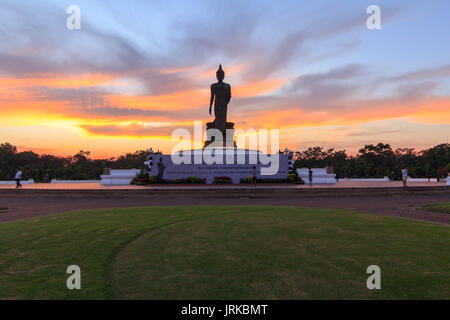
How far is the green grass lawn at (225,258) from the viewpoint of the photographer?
441cm

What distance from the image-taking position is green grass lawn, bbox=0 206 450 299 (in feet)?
14.5

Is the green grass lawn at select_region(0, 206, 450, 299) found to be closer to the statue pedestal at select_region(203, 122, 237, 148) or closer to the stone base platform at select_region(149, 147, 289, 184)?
the stone base platform at select_region(149, 147, 289, 184)

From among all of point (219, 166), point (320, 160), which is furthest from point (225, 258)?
point (320, 160)

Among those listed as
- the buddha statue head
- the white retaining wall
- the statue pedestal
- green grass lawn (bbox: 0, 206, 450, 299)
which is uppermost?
the buddha statue head

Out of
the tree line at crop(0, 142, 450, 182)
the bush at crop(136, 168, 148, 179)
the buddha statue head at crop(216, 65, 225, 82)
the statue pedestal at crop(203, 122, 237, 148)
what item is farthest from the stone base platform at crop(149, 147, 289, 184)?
the tree line at crop(0, 142, 450, 182)

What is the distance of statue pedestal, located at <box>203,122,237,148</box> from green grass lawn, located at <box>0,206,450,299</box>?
21011 millimetres

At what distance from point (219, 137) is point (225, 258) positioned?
25.9m

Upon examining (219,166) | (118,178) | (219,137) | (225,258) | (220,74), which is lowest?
(225,258)

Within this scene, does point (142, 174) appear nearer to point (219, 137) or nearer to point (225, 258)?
point (219, 137)

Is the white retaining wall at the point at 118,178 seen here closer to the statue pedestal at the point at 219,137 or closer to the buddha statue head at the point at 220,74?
the statue pedestal at the point at 219,137

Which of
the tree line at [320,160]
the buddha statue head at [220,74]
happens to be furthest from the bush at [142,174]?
the tree line at [320,160]

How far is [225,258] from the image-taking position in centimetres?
597

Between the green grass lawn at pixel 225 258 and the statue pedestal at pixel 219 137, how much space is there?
21011 millimetres

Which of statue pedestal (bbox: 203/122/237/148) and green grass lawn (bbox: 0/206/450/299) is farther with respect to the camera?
statue pedestal (bbox: 203/122/237/148)
